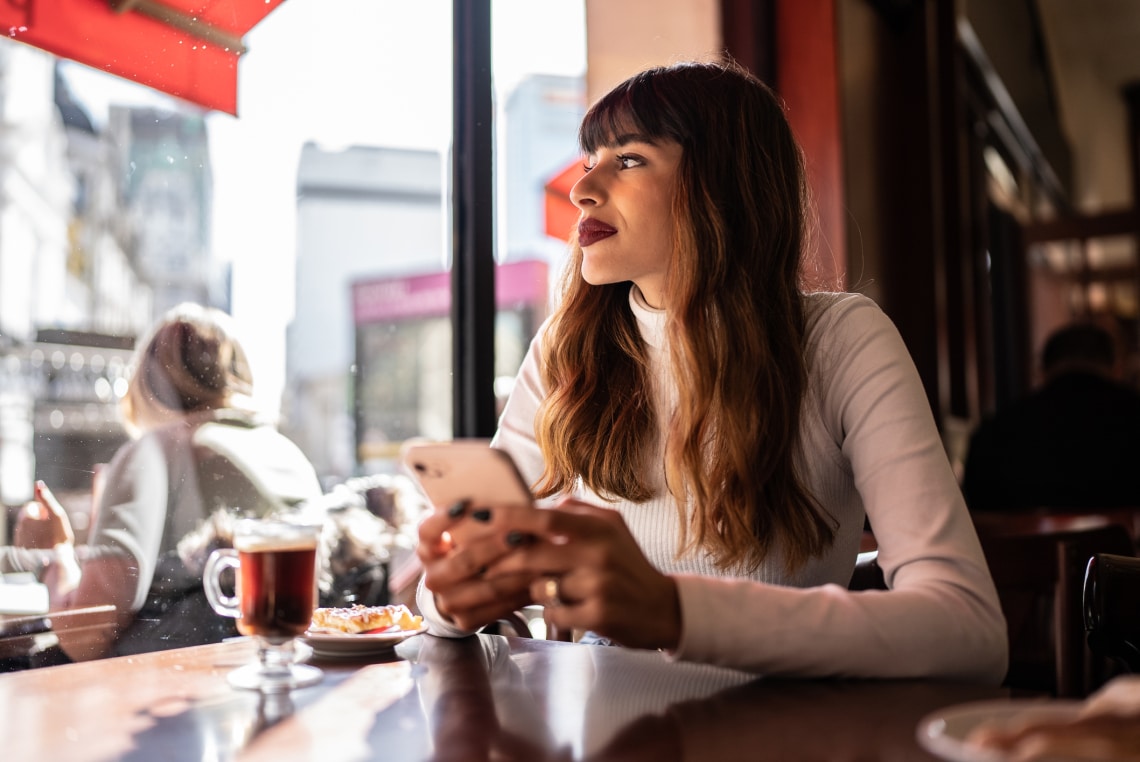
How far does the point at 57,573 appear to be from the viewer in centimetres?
143

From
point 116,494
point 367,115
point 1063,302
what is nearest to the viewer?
point 116,494

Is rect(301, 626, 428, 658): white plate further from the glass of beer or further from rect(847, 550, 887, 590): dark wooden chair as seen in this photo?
rect(847, 550, 887, 590): dark wooden chair

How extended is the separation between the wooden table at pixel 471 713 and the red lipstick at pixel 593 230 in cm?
62

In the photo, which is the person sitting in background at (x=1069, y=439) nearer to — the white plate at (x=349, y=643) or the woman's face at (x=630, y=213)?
the woman's face at (x=630, y=213)

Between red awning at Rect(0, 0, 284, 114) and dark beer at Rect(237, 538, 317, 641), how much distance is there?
2.99ft

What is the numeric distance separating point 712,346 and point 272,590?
2.18 ft

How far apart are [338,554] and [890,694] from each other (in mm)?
1458

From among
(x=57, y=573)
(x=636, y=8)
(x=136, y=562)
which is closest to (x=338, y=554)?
(x=136, y=562)

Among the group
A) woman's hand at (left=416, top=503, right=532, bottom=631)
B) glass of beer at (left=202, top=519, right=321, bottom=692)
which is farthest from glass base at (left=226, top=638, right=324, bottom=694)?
woman's hand at (left=416, top=503, right=532, bottom=631)

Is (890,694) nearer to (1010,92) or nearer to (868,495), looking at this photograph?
(868,495)

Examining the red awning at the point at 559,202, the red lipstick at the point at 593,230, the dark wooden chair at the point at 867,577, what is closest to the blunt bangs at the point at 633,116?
the red lipstick at the point at 593,230

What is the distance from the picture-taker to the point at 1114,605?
3.76 ft

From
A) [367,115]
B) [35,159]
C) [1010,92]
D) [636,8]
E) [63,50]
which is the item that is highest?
[1010,92]

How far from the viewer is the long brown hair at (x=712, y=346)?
4.09 feet
